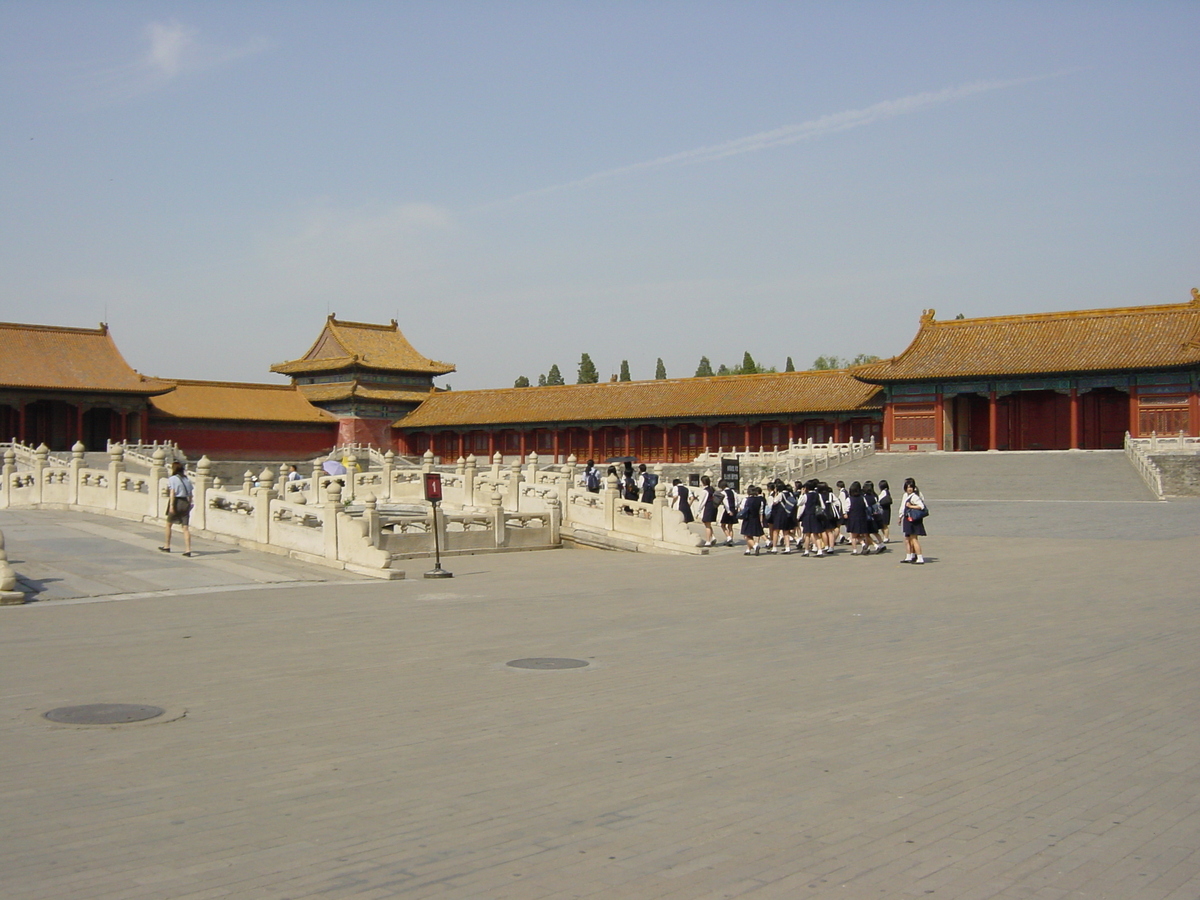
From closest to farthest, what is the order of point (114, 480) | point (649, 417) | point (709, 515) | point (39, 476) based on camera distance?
1. point (709, 515)
2. point (114, 480)
3. point (39, 476)
4. point (649, 417)

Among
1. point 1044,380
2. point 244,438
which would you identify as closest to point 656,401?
point 1044,380

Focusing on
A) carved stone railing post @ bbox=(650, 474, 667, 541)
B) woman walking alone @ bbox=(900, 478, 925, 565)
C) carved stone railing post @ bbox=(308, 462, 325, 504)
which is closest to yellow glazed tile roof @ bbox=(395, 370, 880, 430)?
carved stone railing post @ bbox=(308, 462, 325, 504)

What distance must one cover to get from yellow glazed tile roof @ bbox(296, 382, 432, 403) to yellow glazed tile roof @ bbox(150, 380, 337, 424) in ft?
2.74

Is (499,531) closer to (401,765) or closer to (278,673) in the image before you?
(278,673)

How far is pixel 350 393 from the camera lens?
6369 centimetres

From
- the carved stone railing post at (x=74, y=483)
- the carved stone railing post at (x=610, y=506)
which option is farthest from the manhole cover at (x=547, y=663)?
the carved stone railing post at (x=74, y=483)

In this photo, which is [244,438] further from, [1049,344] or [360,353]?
[1049,344]

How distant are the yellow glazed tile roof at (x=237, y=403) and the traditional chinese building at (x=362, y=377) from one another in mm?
1184

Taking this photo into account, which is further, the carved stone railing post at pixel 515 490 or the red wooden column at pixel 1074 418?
the red wooden column at pixel 1074 418

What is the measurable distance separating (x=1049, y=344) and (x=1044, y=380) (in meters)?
2.07

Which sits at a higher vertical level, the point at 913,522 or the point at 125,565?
the point at 913,522

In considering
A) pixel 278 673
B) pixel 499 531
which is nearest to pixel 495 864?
pixel 278 673

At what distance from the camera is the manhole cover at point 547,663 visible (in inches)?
370

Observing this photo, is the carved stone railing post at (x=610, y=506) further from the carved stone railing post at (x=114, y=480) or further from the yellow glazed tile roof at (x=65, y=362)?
the yellow glazed tile roof at (x=65, y=362)
